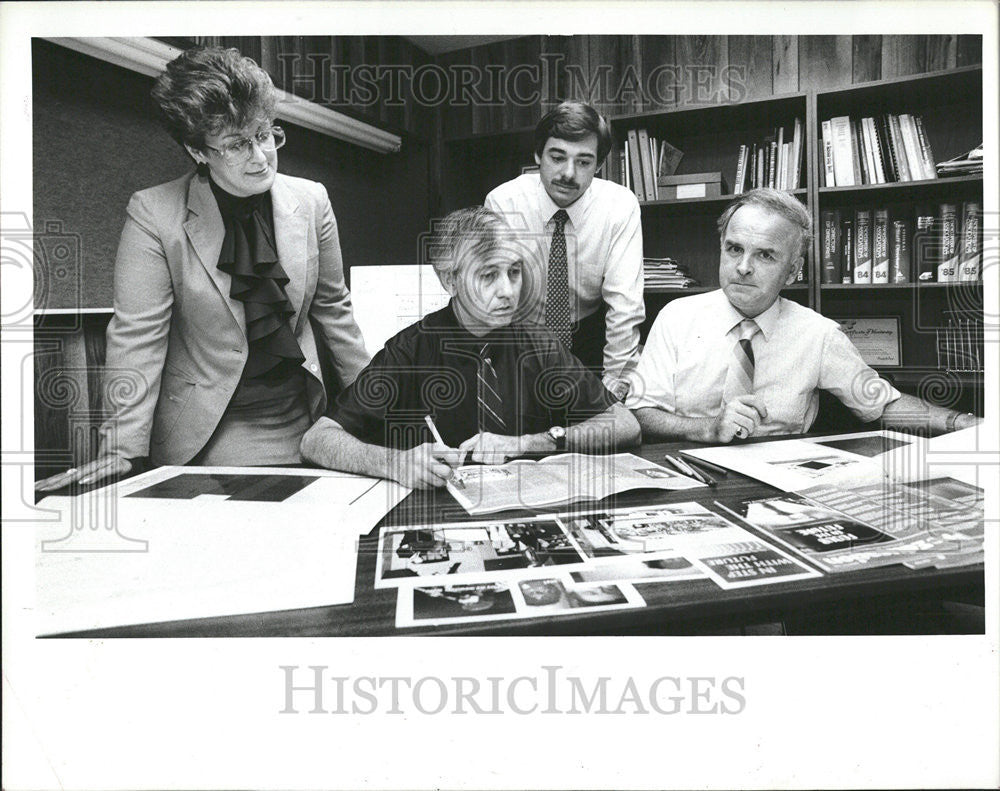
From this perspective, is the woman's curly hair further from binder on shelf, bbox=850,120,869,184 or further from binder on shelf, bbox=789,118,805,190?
binder on shelf, bbox=850,120,869,184

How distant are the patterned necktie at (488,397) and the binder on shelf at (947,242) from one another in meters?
1.02

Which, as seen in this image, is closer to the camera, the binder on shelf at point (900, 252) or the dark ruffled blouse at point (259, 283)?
the dark ruffled blouse at point (259, 283)

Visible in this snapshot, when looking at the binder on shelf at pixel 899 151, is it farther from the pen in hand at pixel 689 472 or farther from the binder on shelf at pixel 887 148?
the pen in hand at pixel 689 472

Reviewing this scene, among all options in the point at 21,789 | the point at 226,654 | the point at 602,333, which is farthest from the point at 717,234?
the point at 21,789

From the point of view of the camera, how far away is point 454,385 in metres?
1.49

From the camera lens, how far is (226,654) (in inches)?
52.6

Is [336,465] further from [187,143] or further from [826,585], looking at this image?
[826,585]

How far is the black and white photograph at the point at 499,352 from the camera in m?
1.38

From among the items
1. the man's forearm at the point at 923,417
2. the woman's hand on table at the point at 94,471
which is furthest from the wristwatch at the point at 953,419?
the woman's hand on table at the point at 94,471

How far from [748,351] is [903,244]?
1.40 feet

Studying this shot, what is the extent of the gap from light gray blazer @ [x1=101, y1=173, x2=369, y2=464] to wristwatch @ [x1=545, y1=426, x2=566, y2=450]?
455 millimetres

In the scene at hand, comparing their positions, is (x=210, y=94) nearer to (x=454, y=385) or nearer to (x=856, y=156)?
(x=454, y=385)

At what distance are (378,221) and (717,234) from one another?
76 cm

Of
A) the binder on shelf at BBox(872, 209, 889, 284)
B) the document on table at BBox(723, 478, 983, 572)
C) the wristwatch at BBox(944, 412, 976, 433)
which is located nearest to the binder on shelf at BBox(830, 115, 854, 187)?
the binder on shelf at BBox(872, 209, 889, 284)
